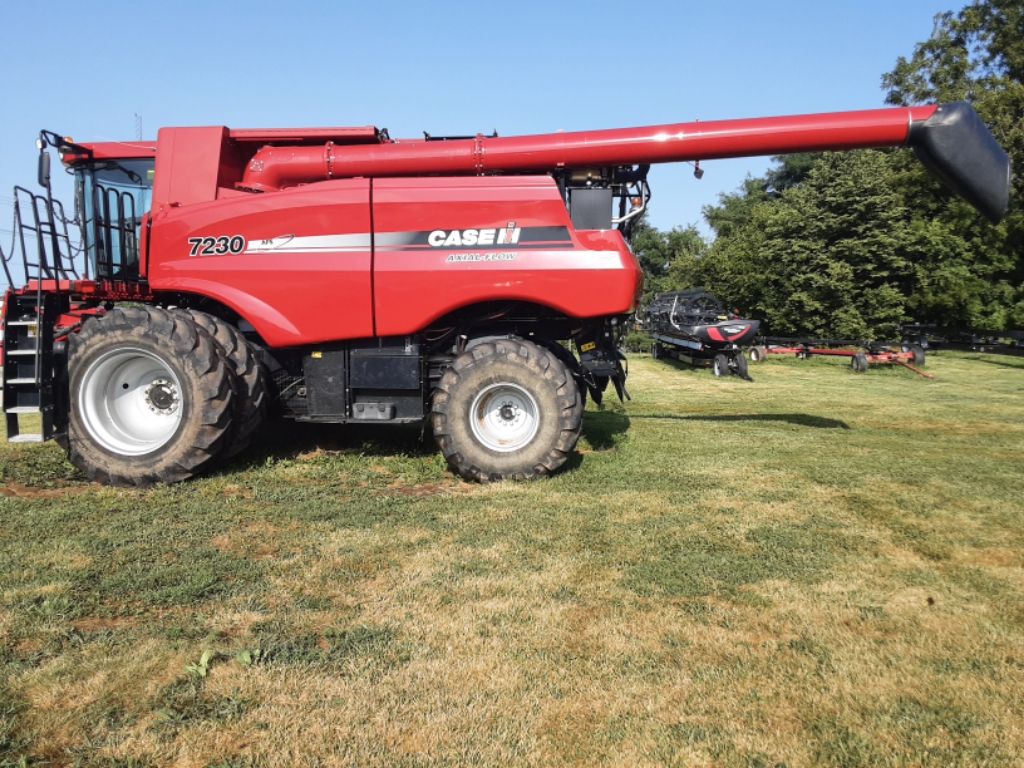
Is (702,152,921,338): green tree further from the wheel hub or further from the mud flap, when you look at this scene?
the wheel hub

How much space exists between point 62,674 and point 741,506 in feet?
14.9

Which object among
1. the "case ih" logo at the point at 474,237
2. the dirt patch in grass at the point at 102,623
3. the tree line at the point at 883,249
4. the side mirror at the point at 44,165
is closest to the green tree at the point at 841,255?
the tree line at the point at 883,249

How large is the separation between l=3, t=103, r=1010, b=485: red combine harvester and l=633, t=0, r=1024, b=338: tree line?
15501mm

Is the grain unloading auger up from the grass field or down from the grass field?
up

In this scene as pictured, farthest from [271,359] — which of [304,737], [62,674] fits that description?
[304,737]

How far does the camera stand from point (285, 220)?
662 cm

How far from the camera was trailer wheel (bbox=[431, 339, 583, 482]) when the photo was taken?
253 inches

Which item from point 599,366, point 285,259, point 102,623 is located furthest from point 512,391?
point 102,623

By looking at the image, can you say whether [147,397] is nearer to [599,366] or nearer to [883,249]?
[599,366]

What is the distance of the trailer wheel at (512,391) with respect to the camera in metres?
6.41

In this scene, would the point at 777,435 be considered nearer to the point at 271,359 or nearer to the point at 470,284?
the point at 470,284

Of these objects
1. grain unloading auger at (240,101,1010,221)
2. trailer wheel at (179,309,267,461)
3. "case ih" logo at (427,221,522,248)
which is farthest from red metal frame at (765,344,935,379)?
trailer wheel at (179,309,267,461)

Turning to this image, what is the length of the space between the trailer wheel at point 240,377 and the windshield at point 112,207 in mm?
1419

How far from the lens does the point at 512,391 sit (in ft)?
21.7
